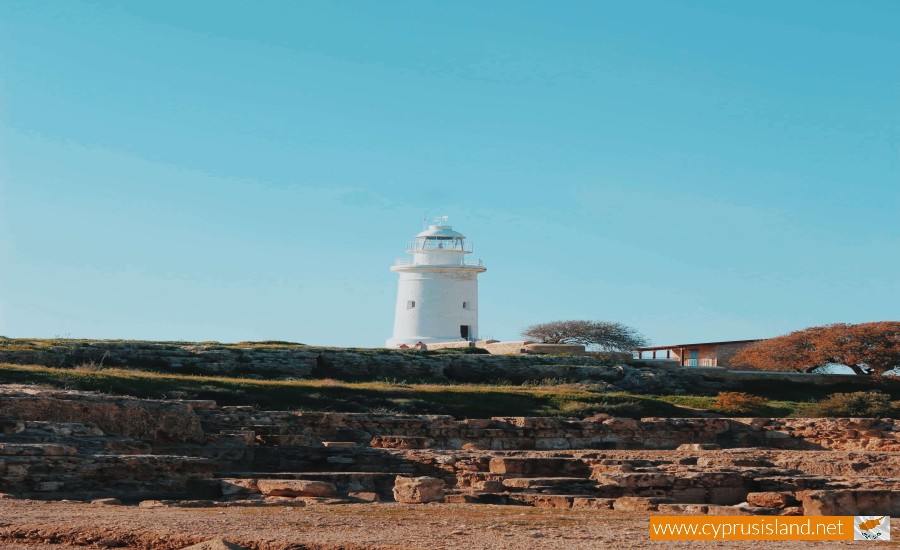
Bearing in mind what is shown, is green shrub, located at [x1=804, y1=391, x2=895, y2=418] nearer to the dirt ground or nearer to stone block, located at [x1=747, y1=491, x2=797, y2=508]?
stone block, located at [x1=747, y1=491, x2=797, y2=508]

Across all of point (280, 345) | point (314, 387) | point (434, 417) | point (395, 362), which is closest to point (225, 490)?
point (434, 417)

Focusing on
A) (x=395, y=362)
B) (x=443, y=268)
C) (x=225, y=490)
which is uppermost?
(x=443, y=268)

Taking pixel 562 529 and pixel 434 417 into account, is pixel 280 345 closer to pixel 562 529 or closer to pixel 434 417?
pixel 434 417

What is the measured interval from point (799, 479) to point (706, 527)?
441 centimetres

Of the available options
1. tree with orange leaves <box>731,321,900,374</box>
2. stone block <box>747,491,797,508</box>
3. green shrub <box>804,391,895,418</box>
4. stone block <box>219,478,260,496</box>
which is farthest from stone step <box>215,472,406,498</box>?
tree with orange leaves <box>731,321,900,374</box>

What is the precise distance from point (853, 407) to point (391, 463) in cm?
1742

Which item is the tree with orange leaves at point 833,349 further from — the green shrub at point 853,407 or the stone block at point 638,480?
the stone block at point 638,480

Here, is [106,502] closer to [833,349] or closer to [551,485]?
[551,485]

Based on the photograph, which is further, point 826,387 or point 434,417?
point 826,387

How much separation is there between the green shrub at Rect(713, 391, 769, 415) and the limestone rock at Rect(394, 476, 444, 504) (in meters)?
18.2

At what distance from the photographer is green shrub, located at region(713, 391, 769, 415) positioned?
30.1 m

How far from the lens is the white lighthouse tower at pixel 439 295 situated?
4819 centimetres

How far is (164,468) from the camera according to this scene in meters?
14.5

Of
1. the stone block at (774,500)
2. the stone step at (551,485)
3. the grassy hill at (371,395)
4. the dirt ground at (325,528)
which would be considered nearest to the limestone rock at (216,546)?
the dirt ground at (325,528)
